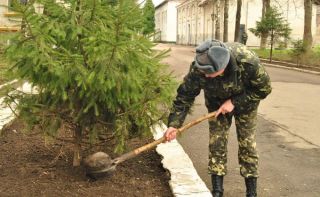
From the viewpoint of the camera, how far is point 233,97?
439 centimetres

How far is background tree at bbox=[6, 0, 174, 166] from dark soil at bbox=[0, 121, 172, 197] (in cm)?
34

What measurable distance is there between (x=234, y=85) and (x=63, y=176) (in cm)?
186

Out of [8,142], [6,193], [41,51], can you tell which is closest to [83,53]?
[41,51]

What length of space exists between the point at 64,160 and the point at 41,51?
62.1 inches

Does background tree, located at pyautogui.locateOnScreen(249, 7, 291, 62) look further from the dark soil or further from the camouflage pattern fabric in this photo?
the camouflage pattern fabric

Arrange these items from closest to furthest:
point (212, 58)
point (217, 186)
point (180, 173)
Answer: point (212, 58), point (217, 186), point (180, 173)

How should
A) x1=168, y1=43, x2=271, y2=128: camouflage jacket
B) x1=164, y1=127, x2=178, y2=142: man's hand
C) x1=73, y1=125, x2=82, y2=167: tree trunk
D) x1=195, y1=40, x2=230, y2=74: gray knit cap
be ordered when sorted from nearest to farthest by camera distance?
x1=195, y1=40, x2=230, y2=74: gray knit cap, x1=168, y1=43, x2=271, y2=128: camouflage jacket, x1=164, y1=127, x2=178, y2=142: man's hand, x1=73, y1=125, x2=82, y2=167: tree trunk

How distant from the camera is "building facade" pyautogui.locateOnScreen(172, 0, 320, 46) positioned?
49.0 m

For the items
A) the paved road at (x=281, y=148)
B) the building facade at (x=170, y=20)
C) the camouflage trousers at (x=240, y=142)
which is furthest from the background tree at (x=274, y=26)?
the building facade at (x=170, y=20)

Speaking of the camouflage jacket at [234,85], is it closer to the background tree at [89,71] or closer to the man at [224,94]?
the man at [224,94]

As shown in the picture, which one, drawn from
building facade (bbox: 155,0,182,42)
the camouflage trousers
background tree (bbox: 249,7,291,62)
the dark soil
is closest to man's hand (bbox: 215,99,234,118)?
the camouflage trousers

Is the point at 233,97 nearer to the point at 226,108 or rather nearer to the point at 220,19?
the point at 226,108

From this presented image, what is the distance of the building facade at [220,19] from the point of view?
4900cm

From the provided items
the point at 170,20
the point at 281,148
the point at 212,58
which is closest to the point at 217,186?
the point at 212,58
